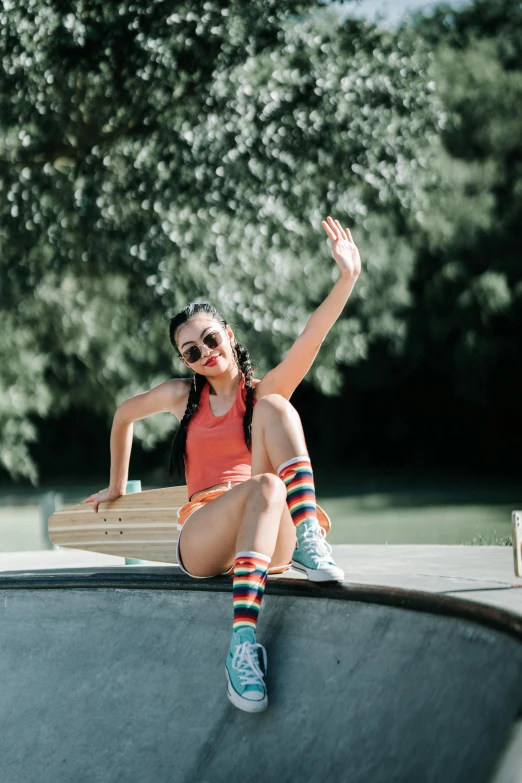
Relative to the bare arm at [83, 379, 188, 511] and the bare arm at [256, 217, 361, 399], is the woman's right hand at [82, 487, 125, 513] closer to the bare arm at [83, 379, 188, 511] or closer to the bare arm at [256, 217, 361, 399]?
the bare arm at [83, 379, 188, 511]

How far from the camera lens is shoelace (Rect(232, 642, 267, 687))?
294cm

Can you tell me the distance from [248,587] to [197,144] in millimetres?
6971

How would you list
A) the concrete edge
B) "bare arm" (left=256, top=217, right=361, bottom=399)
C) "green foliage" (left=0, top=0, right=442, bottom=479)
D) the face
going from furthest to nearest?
"green foliage" (left=0, top=0, right=442, bottom=479) → the face → "bare arm" (left=256, top=217, right=361, bottom=399) → the concrete edge

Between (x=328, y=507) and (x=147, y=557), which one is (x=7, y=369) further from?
(x=147, y=557)

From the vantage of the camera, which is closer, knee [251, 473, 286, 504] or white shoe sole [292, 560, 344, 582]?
knee [251, 473, 286, 504]

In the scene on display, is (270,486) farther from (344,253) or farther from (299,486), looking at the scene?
(344,253)

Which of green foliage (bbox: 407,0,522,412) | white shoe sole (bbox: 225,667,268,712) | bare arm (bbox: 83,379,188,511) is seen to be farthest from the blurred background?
green foliage (bbox: 407,0,522,412)

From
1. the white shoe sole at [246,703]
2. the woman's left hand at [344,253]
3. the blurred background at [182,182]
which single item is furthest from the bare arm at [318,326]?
the blurred background at [182,182]

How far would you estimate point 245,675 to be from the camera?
2943 mm

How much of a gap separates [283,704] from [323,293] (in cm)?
1445

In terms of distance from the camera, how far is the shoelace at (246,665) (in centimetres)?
294

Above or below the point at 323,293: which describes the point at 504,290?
above

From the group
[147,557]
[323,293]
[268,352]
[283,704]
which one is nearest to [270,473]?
[283,704]

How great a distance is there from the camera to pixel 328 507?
14.8 m
